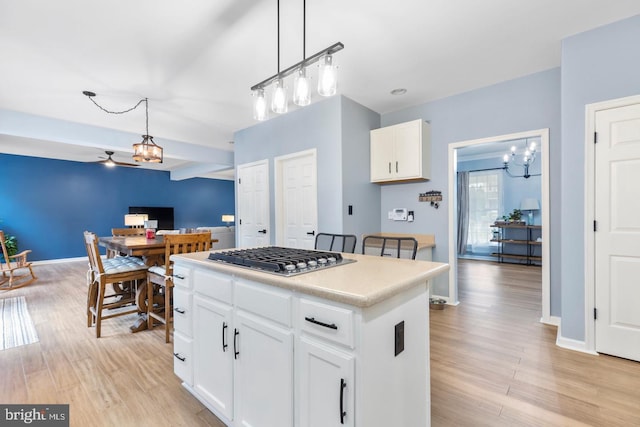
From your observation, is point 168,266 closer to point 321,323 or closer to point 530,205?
point 321,323

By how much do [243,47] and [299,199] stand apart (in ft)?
6.67

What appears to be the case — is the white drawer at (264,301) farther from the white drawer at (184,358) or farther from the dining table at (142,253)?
the dining table at (142,253)

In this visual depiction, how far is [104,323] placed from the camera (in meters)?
3.12

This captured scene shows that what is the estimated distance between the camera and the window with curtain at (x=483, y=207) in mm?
6852

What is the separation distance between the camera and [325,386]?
106cm

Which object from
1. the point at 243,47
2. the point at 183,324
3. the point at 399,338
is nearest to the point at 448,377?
the point at 399,338

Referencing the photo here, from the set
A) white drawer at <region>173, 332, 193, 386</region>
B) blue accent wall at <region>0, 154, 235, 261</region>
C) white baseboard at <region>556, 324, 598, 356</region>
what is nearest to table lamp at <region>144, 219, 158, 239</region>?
white drawer at <region>173, 332, 193, 386</region>

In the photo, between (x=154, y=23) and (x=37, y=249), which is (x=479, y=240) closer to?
(x=154, y=23)

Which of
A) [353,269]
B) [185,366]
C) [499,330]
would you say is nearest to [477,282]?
[499,330]

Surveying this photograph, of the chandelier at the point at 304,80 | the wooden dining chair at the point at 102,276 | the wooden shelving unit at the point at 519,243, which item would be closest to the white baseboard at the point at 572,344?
the chandelier at the point at 304,80

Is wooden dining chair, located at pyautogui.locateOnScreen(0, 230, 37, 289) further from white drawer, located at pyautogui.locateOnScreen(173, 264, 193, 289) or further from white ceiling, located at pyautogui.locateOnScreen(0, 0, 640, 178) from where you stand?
white drawer, located at pyautogui.locateOnScreen(173, 264, 193, 289)

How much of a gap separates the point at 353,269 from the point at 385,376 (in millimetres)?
482

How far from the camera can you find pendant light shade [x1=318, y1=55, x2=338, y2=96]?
5.26ft

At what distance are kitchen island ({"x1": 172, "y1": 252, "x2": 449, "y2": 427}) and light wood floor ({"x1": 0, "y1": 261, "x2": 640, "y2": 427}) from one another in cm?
45
